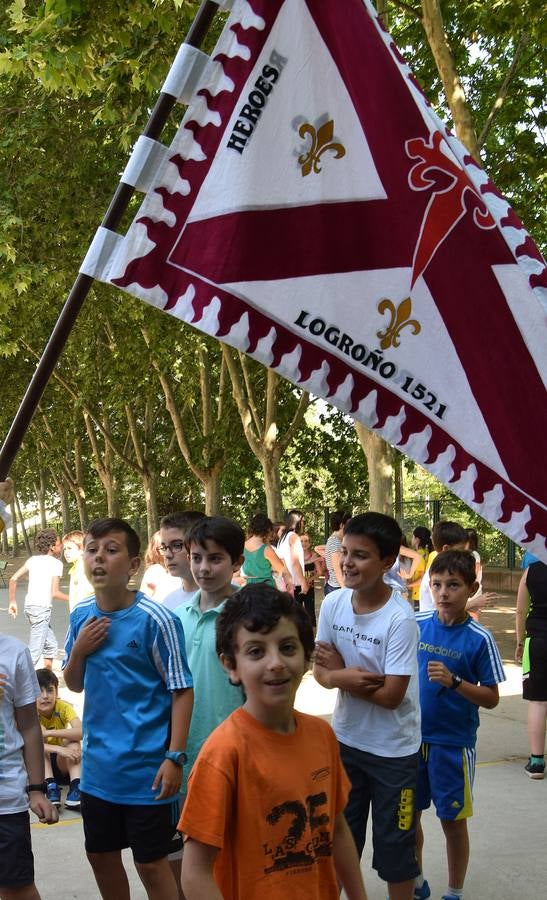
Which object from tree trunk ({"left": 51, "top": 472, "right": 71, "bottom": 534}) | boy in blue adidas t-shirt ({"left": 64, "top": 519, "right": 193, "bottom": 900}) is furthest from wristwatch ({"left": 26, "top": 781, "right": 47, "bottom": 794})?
tree trunk ({"left": 51, "top": 472, "right": 71, "bottom": 534})

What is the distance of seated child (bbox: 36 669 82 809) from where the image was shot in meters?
6.61

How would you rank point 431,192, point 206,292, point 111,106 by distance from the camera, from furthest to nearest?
point 111,106 → point 431,192 → point 206,292

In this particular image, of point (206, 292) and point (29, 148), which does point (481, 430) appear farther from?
point (29, 148)

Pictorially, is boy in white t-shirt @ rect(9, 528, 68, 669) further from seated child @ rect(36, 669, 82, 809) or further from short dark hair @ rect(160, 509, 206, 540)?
short dark hair @ rect(160, 509, 206, 540)

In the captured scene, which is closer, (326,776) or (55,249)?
(326,776)

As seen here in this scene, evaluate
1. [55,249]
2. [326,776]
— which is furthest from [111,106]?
[326,776]

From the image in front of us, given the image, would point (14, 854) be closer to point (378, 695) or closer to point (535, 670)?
point (378, 695)

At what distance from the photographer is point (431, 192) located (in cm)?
363

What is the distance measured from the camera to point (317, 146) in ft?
11.7

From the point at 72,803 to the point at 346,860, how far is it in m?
4.13

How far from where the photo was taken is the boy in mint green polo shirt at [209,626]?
4160 mm

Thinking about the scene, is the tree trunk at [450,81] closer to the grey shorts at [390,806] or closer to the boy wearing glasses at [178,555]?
the boy wearing glasses at [178,555]

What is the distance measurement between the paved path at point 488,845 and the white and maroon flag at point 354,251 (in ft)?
8.05

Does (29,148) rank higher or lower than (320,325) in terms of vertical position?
higher
